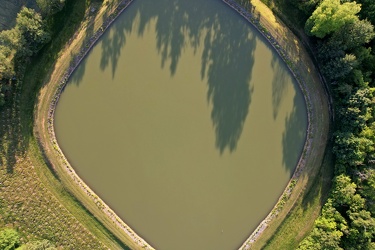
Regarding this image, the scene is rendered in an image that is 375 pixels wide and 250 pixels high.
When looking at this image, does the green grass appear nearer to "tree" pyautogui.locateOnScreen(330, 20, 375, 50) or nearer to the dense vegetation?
the dense vegetation

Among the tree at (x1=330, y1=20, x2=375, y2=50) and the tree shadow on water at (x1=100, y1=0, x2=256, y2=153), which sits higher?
the tree at (x1=330, y1=20, x2=375, y2=50)

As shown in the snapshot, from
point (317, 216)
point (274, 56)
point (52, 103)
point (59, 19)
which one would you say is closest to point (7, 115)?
point (52, 103)

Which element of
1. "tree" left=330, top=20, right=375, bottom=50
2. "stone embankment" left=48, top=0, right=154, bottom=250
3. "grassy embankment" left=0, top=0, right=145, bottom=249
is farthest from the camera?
"stone embankment" left=48, top=0, right=154, bottom=250

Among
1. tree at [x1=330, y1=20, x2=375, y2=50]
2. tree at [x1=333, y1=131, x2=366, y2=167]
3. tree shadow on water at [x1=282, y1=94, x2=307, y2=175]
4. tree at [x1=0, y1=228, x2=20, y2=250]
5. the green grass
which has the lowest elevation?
tree at [x1=0, y1=228, x2=20, y2=250]

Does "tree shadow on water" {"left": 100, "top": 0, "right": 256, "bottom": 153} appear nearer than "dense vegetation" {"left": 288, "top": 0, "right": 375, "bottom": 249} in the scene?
No

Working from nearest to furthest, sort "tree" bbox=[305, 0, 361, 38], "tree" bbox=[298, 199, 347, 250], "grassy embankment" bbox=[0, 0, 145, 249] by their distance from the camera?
"tree" bbox=[305, 0, 361, 38]
"tree" bbox=[298, 199, 347, 250]
"grassy embankment" bbox=[0, 0, 145, 249]

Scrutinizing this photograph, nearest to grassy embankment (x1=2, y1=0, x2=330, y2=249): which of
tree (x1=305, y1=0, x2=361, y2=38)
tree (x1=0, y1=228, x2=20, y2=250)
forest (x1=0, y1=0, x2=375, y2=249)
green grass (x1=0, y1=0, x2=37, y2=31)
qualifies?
tree (x1=0, y1=228, x2=20, y2=250)
